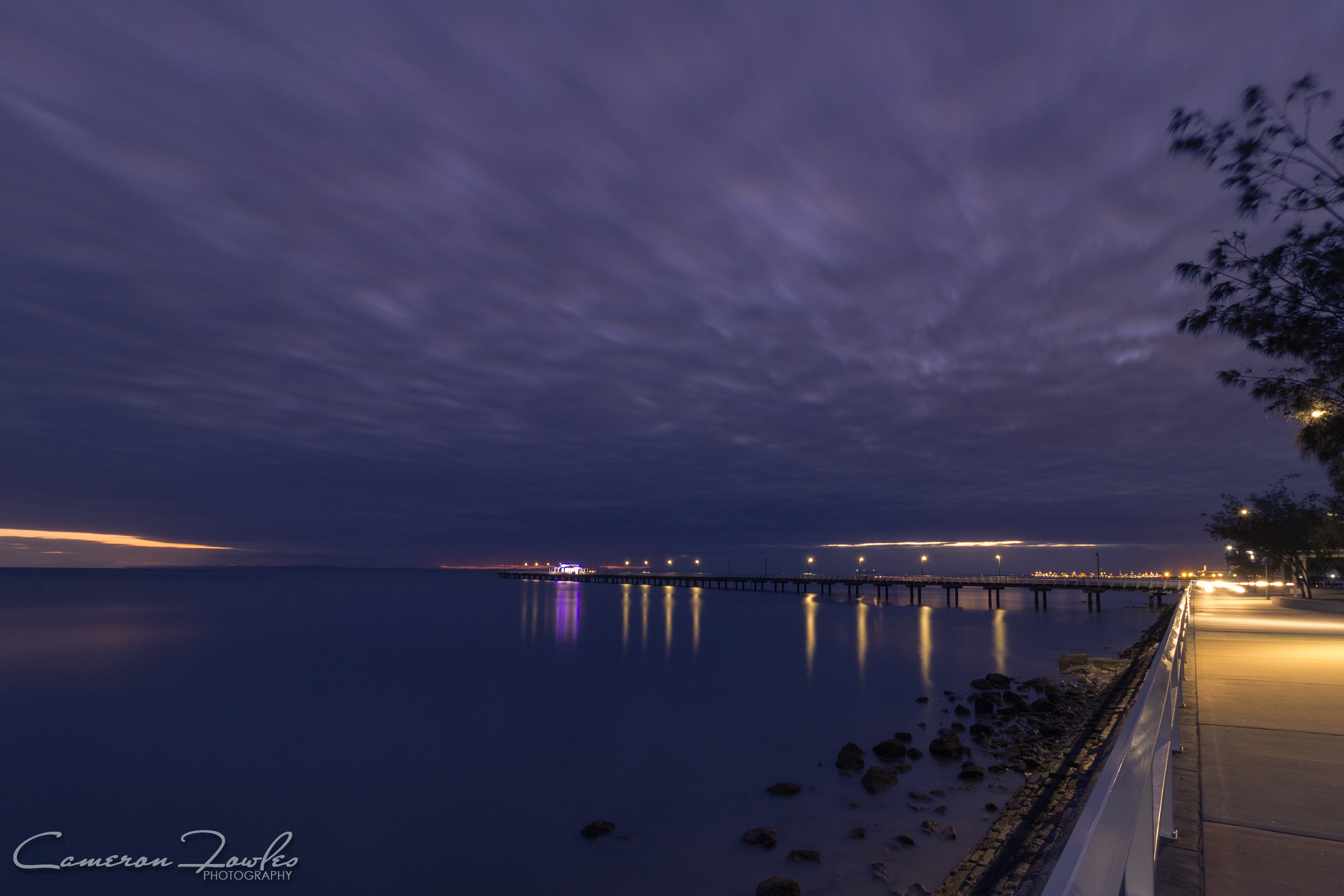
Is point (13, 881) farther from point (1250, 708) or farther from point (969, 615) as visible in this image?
point (969, 615)

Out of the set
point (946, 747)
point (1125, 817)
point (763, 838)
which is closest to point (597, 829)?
point (763, 838)

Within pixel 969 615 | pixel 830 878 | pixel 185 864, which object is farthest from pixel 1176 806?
pixel 969 615

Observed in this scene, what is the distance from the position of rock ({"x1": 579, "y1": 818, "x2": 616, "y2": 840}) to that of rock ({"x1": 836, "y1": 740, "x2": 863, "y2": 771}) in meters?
6.01

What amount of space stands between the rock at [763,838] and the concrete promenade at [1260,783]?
288 inches

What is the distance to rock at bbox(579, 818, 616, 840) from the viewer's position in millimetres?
13953

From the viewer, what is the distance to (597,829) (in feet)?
46.1

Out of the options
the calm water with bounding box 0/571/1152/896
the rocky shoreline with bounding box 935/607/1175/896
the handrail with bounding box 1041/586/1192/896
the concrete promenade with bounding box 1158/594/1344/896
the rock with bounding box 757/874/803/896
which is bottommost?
the calm water with bounding box 0/571/1152/896

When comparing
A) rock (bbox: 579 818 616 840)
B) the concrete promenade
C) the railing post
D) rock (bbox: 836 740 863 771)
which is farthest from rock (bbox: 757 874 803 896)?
the railing post

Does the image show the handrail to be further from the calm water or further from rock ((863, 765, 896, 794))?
rock ((863, 765, 896, 794))

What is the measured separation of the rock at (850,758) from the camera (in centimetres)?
1664

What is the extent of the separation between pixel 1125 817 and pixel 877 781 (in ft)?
48.2

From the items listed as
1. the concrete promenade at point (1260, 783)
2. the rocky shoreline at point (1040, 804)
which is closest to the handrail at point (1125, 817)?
the concrete promenade at point (1260, 783)

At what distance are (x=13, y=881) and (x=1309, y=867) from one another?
1957 cm

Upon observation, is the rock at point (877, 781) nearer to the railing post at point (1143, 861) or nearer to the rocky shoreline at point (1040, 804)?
the rocky shoreline at point (1040, 804)
